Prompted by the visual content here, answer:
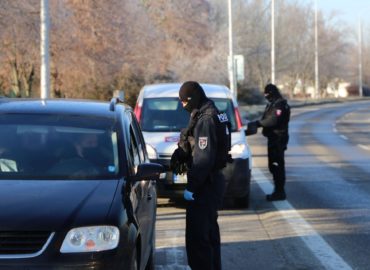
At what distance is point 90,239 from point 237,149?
565 cm

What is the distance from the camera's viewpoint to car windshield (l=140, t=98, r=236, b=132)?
412 inches

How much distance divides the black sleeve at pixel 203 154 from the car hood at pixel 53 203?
865 mm

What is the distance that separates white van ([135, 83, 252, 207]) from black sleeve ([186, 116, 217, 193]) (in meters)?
3.74

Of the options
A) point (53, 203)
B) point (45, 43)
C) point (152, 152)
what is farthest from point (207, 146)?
point (45, 43)

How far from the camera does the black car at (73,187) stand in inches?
167

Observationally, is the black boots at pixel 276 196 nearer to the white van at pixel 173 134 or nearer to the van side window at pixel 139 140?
the white van at pixel 173 134

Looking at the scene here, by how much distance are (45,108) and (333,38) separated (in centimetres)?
9687

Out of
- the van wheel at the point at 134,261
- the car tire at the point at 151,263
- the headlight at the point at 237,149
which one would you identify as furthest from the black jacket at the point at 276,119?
the van wheel at the point at 134,261

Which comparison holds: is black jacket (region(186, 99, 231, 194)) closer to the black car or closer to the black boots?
the black car

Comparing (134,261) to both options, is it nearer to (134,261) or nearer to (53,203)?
(134,261)

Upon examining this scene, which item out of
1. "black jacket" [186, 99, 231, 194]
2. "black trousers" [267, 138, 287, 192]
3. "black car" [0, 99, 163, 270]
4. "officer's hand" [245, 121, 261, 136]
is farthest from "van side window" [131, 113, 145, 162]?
"black trousers" [267, 138, 287, 192]

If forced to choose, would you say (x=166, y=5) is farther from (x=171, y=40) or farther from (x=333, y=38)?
(x=333, y=38)

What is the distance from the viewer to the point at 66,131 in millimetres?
5641

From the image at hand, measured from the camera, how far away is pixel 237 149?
9828 mm
